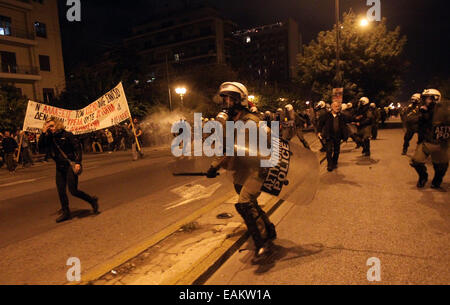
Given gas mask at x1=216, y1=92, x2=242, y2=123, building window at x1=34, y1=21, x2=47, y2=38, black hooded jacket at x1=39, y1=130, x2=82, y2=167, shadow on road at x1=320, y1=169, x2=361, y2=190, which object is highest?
building window at x1=34, y1=21, x2=47, y2=38

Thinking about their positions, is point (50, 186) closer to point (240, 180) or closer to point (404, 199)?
point (240, 180)

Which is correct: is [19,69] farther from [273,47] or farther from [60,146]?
[273,47]

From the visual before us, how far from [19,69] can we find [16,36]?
292 cm

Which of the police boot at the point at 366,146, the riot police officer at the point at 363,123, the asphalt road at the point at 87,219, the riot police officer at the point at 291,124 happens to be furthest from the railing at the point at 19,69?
the police boot at the point at 366,146

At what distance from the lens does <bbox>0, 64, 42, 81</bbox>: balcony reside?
94.2 ft

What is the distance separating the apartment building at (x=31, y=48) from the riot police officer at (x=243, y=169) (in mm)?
30875

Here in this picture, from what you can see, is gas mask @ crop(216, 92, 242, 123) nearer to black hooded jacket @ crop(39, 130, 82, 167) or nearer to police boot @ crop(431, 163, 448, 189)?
black hooded jacket @ crop(39, 130, 82, 167)

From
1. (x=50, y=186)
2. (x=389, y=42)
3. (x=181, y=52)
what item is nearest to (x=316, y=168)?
(x=50, y=186)

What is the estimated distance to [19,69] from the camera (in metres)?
30.2

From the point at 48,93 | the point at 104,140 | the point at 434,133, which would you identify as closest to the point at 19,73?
the point at 48,93

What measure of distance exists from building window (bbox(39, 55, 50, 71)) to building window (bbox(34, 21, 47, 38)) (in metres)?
2.13

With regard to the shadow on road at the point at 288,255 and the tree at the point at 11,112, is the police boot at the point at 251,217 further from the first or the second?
the tree at the point at 11,112

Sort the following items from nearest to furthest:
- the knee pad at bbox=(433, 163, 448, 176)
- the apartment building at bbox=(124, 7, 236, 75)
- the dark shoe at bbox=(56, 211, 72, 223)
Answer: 1. the dark shoe at bbox=(56, 211, 72, 223)
2. the knee pad at bbox=(433, 163, 448, 176)
3. the apartment building at bbox=(124, 7, 236, 75)

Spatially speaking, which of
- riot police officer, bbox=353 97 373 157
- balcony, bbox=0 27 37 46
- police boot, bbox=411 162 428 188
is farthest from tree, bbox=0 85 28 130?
police boot, bbox=411 162 428 188
